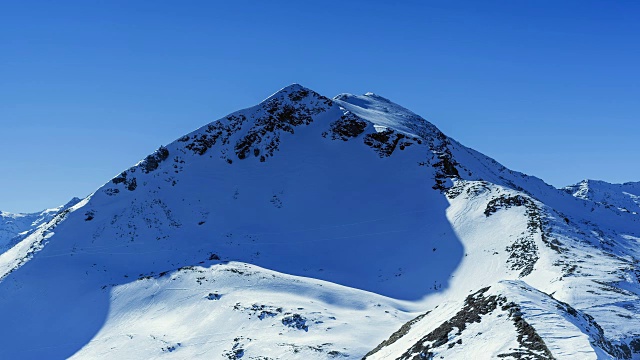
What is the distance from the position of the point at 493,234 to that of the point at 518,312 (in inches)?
1463

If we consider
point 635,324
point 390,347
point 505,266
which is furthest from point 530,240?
point 390,347

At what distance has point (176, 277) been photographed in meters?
45.3

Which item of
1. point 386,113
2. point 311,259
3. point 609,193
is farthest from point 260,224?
point 609,193

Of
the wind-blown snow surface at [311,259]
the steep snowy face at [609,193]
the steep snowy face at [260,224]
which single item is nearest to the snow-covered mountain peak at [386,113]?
the wind-blown snow surface at [311,259]

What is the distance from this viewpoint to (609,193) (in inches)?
6742

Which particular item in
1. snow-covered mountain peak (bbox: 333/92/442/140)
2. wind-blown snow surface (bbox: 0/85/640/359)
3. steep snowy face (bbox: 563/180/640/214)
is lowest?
wind-blown snow surface (bbox: 0/85/640/359)

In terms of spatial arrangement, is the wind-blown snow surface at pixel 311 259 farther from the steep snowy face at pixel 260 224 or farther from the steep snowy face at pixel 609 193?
the steep snowy face at pixel 609 193

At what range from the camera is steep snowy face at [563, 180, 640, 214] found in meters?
162

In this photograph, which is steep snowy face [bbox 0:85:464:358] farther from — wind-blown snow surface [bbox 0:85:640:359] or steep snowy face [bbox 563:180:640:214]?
steep snowy face [bbox 563:180:640:214]

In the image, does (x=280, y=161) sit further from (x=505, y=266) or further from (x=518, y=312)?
(x=518, y=312)

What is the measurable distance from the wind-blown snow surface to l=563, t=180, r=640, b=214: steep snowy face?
8407 centimetres

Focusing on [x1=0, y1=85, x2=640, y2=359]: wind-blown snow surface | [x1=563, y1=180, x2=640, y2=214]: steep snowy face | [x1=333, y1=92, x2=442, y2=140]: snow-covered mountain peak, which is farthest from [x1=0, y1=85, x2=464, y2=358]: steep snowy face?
[x1=563, y1=180, x2=640, y2=214]: steep snowy face

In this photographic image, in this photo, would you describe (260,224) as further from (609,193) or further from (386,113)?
(609,193)

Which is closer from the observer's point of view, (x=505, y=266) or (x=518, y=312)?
(x=518, y=312)
